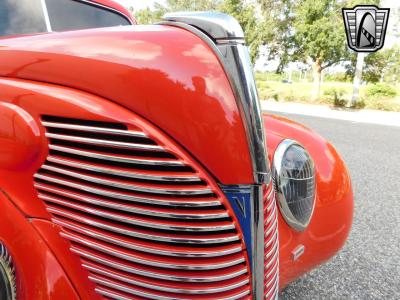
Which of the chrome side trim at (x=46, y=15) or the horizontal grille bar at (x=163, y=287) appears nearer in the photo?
the horizontal grille bar at (x=163, y=287)

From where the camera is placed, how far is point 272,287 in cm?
113

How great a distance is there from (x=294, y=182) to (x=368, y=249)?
155 centimetres

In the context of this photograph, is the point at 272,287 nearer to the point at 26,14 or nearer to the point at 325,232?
the point at 325,232

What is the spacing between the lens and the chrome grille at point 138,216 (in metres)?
0.90

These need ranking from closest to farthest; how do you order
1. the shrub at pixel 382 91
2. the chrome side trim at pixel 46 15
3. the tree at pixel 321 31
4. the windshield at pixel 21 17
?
the windshield at pixel 21 17
the chrome side trim at pixel 46 15
the tree at pixel 321 31
the shrub at pixel 382 91

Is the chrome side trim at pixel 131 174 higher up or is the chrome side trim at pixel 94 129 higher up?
the chrome side trim at pixel 94 129

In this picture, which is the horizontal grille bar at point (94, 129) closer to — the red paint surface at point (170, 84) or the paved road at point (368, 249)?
the red paint surface at point (170, 84)

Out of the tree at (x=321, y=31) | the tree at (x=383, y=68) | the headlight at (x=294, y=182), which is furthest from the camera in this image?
the tree at (x=383, y=68)

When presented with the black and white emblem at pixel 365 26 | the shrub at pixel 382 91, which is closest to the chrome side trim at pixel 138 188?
the black and white emblem at pixel 365 26

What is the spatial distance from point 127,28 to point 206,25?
0.24 metres

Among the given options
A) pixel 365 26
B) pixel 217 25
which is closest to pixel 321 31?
pixel 365 26

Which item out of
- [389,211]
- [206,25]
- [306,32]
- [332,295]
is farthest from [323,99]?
[206,25]

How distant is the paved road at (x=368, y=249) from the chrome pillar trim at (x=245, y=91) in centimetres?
107

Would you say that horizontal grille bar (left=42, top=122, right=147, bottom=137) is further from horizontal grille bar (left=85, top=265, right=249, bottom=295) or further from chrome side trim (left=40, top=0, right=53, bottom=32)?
chrome side trim (left=40, top=0, right=53, bottom=32)
